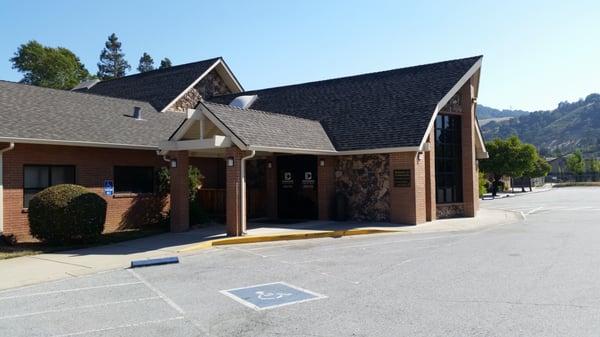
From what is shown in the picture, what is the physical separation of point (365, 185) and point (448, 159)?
4.59m

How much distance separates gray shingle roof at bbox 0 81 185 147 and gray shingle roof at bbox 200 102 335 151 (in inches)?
158

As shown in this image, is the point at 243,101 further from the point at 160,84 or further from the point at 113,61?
the point at 113,61

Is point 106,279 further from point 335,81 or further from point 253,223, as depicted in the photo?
point 335,81

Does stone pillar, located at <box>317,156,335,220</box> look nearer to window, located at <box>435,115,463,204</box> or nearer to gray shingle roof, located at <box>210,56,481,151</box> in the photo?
gray shingle roof, located at <box>210,56,481,151</box>

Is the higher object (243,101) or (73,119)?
(243,101)

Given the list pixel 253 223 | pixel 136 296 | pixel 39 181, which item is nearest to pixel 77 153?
pixel 39 181

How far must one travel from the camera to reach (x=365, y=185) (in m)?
19.8

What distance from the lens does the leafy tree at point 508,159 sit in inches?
2000

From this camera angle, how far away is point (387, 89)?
22422 mm

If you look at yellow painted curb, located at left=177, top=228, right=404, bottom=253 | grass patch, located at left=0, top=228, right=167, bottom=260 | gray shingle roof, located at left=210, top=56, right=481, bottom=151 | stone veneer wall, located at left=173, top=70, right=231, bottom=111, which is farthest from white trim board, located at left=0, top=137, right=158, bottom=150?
stone veneer wall, located at left=173, top=70, right=231, bottom=111

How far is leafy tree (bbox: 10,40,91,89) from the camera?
58.8 m

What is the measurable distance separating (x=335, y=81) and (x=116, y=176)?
456 inches

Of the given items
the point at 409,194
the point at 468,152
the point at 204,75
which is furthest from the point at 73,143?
the point at 468,152

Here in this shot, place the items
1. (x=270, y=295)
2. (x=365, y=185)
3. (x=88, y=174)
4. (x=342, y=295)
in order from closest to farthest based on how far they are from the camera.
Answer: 1. (x=342, y=295)
2. (x=270, y=295)
3. (x=88, y=174)
4. (x=365, y=185)
